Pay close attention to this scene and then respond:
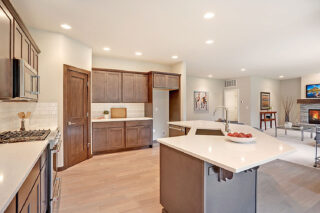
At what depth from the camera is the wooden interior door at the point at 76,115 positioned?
3385 millimetres

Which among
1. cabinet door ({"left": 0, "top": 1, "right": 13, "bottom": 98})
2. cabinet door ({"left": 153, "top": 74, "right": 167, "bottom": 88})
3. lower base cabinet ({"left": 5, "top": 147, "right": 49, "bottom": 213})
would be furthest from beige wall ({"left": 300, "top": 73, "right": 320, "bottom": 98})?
cabinet door ({"left": 0, "top": 1, "right": 13, "bottom": 98})

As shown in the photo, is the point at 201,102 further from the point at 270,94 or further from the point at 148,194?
the point at 148,194

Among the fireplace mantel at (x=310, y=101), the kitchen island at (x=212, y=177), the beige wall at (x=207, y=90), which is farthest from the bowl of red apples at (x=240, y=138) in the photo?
the fireplace mantel at (x=310, y=101)

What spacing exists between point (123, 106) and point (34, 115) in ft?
7.74

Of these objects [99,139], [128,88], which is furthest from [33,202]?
[128,88]

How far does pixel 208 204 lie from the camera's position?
1.43 m

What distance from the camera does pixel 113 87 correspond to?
466 centimetres

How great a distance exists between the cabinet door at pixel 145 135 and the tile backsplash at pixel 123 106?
2.08ft

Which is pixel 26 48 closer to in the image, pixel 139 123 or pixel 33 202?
pixel 33 202

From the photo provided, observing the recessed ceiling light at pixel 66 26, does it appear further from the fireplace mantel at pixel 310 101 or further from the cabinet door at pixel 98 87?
the fireplace mantel at pixel 310 101

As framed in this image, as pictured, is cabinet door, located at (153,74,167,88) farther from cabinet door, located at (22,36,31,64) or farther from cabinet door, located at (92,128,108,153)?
cabinet door, located at (22,36,31,64)

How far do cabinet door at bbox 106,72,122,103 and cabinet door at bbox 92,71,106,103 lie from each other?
4.2 inches

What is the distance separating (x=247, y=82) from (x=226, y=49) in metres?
4.54

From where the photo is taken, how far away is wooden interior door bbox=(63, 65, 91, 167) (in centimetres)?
338
